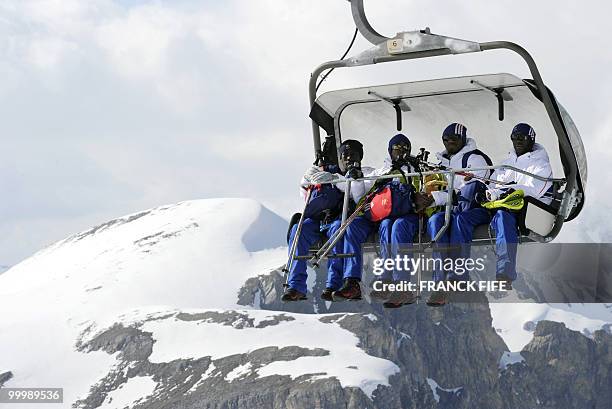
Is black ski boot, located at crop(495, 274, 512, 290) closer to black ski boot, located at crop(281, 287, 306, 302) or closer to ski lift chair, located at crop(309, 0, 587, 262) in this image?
ski lift chair, located at crop(309, 0, 587, 262)

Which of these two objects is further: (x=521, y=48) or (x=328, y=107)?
(x=328, y=107)

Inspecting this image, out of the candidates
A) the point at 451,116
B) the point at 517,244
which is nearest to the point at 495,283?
the point at 517,244

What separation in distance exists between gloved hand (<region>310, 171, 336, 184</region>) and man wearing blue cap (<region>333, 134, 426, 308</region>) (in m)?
0.56

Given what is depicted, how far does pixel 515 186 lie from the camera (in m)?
17.2

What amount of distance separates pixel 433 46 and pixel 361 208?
2676mm

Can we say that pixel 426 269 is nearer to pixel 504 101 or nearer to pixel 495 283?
pixel 495 283

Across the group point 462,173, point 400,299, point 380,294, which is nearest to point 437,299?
point 400,299

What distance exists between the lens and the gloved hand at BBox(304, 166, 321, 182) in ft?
58.5

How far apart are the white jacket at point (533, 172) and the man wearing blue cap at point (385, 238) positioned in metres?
1.46

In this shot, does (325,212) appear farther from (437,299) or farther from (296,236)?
(437,299)

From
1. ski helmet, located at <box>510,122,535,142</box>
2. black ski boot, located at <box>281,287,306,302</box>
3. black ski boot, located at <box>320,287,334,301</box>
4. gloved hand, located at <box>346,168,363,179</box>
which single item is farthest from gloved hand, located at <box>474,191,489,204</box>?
black ski boot, located at <box>281,287,306,302</box>

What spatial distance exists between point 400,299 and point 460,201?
1.93 meters

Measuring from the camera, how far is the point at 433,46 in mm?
16781

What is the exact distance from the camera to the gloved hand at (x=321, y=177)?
17578 millimetres
